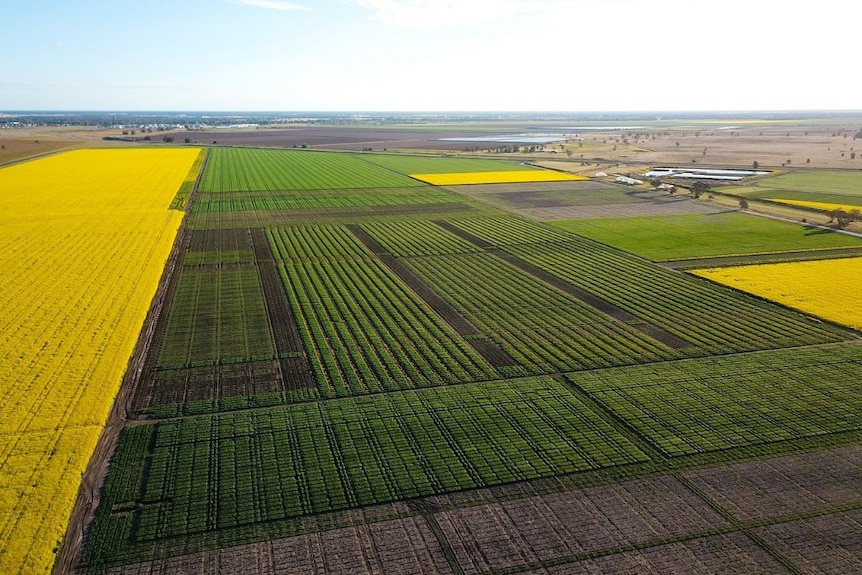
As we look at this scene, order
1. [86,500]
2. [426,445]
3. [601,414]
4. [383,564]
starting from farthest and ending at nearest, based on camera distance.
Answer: [601,414] < [426,445] < [86,500] < [383,564]

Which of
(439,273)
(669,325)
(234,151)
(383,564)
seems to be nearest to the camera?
(383,564)

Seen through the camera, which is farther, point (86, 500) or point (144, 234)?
point (144, 234)

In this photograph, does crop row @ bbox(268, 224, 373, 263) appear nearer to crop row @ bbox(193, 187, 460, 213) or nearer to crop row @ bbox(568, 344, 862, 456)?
crop row @ bbox(193, 187, 460, 213)

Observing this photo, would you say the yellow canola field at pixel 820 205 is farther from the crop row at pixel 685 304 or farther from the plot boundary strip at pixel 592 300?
the plot boundary strip at pixel 592 300

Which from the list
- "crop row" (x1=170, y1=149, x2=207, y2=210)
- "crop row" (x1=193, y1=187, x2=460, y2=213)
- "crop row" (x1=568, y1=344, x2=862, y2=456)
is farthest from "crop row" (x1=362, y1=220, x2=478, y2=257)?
"crop row" (x1=568, y1=344, x2=862, y2=456)

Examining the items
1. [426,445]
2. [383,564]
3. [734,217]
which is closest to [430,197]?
[734,217]

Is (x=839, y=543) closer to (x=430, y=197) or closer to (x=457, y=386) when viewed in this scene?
(x=457, y=386)
